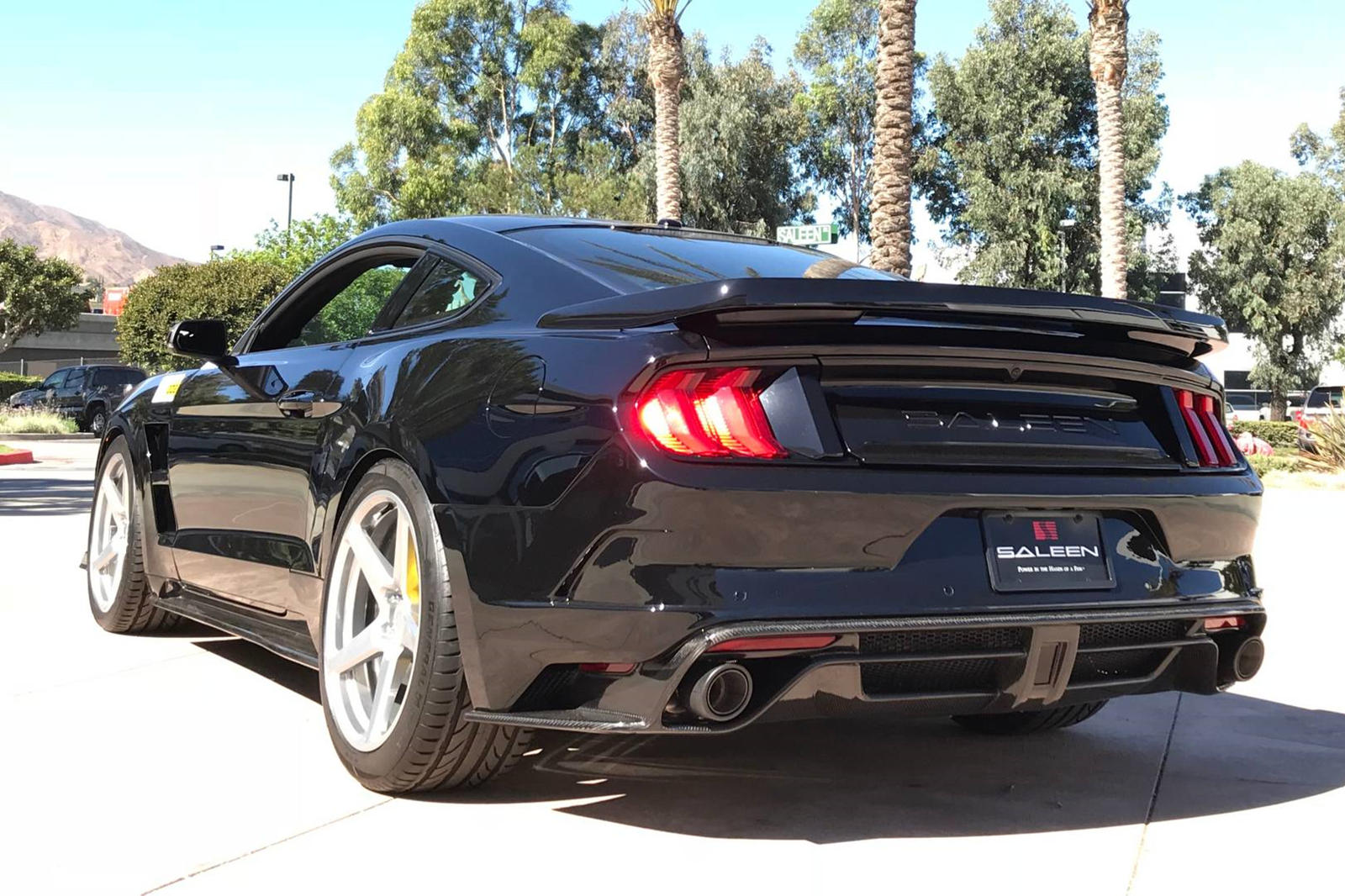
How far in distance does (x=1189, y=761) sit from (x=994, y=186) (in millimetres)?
42896

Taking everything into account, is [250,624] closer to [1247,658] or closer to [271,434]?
[271,434]

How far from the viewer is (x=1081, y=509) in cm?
321

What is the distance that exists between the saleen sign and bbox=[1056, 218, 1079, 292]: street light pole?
132 feet

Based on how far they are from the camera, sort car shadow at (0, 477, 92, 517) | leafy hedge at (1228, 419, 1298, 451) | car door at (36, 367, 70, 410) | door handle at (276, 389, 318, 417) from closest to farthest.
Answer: door handle at (276, 389, 318, 417) → car shadow at (0, 477, 92, 517) → leafy hedge at (1228, 419, 1298, 451) → car door at (36, 367, 70, 410)

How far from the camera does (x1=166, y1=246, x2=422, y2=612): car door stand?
13.1 ft

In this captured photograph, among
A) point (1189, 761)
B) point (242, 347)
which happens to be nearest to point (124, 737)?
point (242, 347)

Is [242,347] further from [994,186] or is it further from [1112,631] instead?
[994,186]

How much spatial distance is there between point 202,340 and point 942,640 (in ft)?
9.26

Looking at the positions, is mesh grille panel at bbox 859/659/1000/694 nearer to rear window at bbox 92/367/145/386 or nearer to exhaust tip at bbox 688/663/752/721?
exhaust tip at bbox 688/663/752/721

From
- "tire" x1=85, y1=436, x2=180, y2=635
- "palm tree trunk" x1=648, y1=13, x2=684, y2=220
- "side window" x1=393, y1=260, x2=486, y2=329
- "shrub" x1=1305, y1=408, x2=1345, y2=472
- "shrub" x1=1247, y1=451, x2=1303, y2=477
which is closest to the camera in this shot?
"side window" x1=393, y1=260, x2=486, y2=329

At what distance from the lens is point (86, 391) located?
33.8 m

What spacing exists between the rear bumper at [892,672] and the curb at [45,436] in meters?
28.6

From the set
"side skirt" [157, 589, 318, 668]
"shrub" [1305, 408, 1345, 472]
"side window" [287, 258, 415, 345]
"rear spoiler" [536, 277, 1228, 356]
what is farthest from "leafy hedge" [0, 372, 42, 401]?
"rear spoiler" [536, 277, 1228, 356]

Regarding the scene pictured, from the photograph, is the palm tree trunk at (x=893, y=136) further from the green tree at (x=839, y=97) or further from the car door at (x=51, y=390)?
the green tree at (x=839, y=97)
